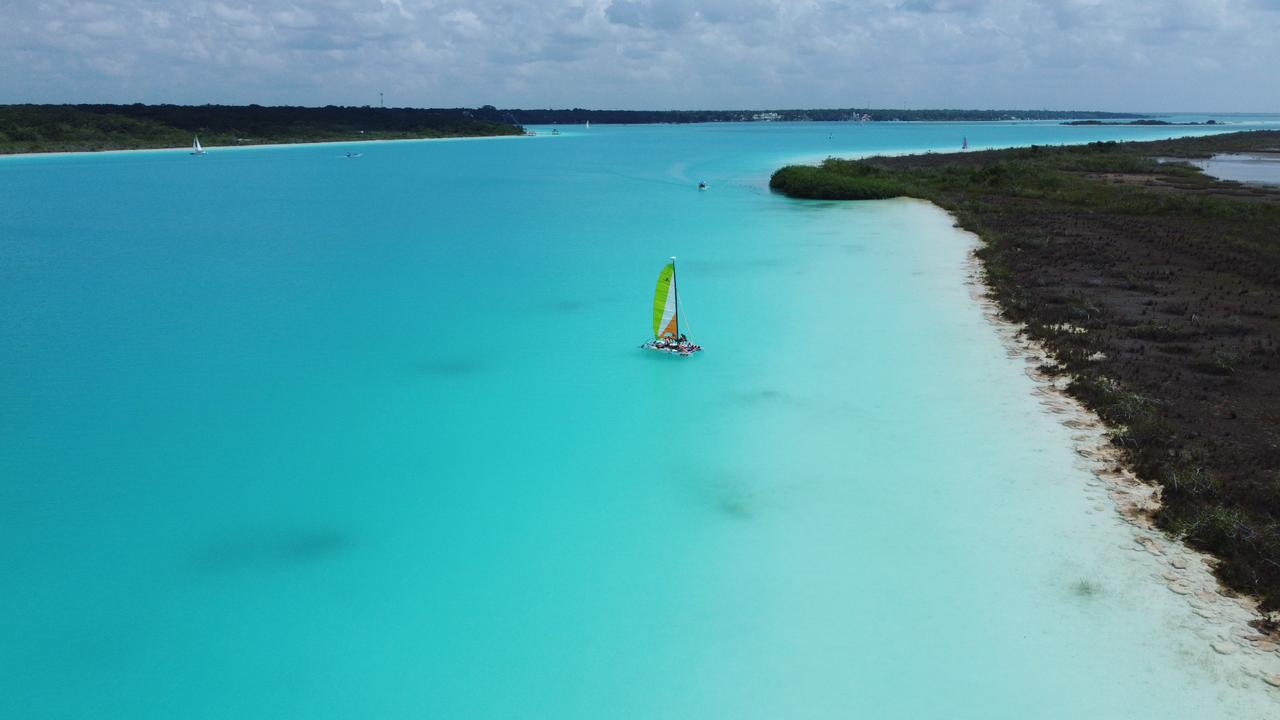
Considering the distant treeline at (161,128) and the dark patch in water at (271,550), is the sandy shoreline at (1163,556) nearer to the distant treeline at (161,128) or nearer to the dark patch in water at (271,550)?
the dark patch in water at (271,550)

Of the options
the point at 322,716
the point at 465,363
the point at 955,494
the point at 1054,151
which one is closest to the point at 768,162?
the point at 1054,151

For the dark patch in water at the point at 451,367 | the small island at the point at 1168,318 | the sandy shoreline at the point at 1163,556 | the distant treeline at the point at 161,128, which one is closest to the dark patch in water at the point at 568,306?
the dark patch in water at the point at 451,367

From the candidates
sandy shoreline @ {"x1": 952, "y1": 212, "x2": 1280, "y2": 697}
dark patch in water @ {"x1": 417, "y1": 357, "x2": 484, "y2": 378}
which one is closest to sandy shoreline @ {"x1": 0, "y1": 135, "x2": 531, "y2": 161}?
dark patch in water @ {"x1": 417, "y1": 357, "x2": 484, "y2": 378}

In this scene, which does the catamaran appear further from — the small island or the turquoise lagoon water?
the small island

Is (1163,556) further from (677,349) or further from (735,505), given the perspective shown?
(677,349)

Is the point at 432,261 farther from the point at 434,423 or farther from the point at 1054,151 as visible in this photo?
the point at 1054,151

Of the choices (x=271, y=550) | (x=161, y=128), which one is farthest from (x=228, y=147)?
(x=271, y=550)
